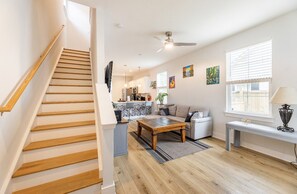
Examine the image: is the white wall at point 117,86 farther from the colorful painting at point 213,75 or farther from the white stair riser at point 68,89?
the colorful painting at point 213,75

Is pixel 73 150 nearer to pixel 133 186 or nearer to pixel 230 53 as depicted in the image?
pixel 133 186

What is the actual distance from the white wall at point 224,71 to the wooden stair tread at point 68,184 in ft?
10.8

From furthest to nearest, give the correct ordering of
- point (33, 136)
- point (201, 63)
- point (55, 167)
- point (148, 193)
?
point (201, 63) < point (33, 136) < point (148, 193) < point (55, 167)

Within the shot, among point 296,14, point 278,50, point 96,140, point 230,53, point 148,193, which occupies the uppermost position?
point 296,14

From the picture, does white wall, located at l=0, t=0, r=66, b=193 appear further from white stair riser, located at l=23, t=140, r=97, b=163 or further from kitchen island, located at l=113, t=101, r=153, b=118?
kitchen island, located at l=113, t=101, r=153, b=118

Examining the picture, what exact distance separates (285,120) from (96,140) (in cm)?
326

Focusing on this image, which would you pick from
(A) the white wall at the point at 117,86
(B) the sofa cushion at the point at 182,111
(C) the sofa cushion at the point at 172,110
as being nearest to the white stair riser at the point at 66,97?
(B) the sofa cushion at the point at 182,111

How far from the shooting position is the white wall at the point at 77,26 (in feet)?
18.3

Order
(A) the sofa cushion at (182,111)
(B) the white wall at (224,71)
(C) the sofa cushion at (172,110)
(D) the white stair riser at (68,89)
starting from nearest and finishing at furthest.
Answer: (B) the white wall at (224,71), (D) the white stair riser at (68,89), (A) the sofa cushion at (182,111), (C) the sofa cushion at (172,110)

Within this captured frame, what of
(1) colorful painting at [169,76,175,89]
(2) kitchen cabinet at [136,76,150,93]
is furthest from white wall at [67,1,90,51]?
(1) colorful painting at [169,76,175,89]

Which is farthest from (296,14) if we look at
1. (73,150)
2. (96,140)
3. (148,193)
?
(73,150)

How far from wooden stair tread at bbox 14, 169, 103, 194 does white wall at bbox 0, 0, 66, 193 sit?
33cm

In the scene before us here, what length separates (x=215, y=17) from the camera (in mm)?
2500

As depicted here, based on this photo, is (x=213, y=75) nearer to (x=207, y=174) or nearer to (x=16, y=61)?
(x=207, y=174)
